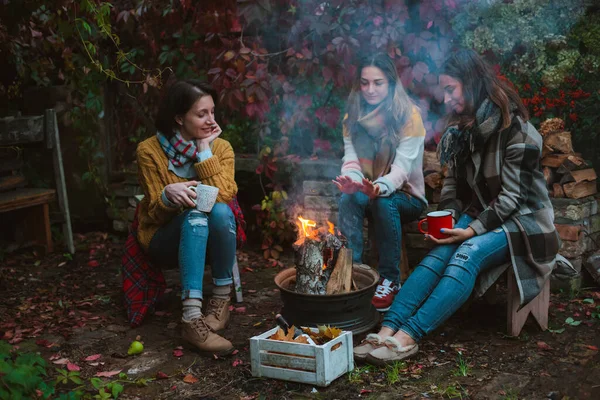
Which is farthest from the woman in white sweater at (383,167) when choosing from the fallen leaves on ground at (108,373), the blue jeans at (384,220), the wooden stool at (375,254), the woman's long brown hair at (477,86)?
the fallen leaves on ground at (108,373)

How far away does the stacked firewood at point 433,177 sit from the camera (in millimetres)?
4759

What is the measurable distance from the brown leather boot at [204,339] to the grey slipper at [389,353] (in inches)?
31.3

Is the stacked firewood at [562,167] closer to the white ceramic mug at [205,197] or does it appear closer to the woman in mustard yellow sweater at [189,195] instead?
the woman in mustard yellow sweater at [189,195]

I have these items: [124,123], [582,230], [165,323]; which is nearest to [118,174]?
[124,123]

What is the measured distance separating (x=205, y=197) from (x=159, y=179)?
0.40 meters

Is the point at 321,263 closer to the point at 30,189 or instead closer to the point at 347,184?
the point at 347,184

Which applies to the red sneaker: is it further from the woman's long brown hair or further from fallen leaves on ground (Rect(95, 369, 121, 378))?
fallen leaves on ground (Rect(95, 369, 121, 378))

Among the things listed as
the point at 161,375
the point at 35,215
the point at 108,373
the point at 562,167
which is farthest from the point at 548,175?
the point at 35,215

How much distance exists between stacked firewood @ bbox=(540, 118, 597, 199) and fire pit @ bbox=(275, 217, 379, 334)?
4.82ft

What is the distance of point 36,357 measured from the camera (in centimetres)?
297

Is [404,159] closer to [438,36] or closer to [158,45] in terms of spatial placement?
[438,36]

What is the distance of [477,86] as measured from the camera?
3.64 metres

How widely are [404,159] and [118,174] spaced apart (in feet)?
11.0

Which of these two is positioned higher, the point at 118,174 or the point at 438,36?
the point at 438,36
